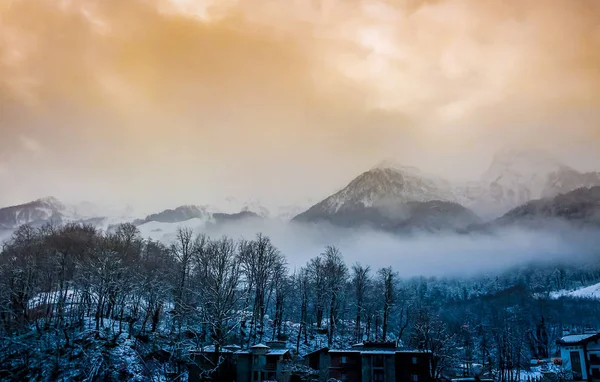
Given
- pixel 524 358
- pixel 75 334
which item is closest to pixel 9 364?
pixel 75 334

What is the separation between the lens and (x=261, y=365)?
205ft

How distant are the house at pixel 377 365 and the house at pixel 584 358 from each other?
3101 cm

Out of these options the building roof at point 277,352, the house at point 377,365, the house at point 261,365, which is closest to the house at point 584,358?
the house at point 377,365

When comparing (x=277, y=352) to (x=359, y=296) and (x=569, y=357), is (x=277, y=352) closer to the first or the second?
(x=359, y=296)

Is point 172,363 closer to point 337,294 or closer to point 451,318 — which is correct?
point 337,294

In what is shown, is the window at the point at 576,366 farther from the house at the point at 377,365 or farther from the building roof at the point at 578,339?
the house at the point at 377,365

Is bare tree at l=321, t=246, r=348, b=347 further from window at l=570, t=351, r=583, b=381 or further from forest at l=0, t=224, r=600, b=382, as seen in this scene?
window at l=570, t=351, r=583, b=381

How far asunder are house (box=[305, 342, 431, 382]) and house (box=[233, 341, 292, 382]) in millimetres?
5815

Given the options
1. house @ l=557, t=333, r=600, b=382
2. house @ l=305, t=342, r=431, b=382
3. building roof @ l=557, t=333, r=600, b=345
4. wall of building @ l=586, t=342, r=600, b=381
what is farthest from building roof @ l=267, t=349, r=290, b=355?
wall of building @ l=586, t=342, r=600, b=381

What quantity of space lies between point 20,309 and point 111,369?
64.6ft

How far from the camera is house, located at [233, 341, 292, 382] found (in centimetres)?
6222

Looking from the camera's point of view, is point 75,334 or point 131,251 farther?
point 131,251

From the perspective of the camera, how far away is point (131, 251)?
85.0m

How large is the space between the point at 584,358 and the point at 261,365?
2154 inches
